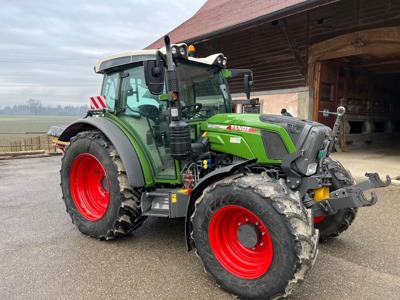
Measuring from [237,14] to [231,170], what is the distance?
7752mm

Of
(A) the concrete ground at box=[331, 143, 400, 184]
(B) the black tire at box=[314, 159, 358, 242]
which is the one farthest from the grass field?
(A) the concrete ground at box=[331, 143, 400, 184]

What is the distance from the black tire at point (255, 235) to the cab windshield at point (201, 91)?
109 cm

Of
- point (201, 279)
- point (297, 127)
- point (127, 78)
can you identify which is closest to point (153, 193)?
point (201, 279)

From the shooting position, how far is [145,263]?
315cm

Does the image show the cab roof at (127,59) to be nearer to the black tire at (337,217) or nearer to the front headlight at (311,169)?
the front headlight at (311,169)

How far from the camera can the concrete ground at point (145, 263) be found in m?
2.65

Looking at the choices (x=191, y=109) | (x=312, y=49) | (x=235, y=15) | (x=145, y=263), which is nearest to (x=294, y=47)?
(x=312, y=49)

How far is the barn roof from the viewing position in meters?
7.18

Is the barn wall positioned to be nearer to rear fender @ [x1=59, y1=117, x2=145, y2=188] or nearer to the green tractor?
the green tractor

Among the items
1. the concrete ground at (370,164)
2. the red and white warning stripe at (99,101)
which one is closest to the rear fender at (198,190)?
the red and white warning stripe at (99,101)

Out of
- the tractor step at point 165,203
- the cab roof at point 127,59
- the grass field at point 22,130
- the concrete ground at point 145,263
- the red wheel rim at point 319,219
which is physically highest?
the cab roof at point 127,59

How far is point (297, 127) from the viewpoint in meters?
2.94

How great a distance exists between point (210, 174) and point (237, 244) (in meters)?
0.65

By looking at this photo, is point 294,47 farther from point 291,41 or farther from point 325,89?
point 325,89
